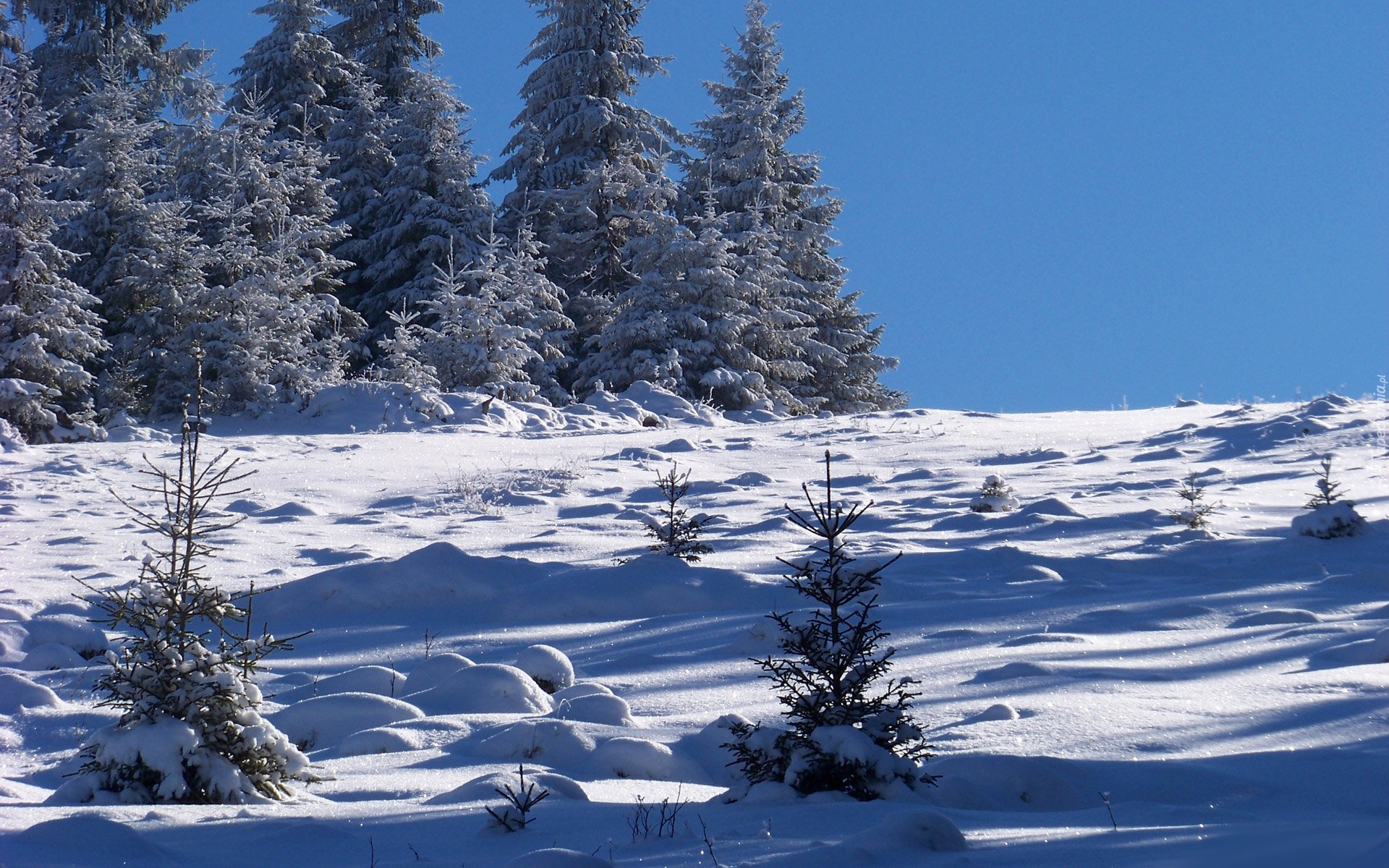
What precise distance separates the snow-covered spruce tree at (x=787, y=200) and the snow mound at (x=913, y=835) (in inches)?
966

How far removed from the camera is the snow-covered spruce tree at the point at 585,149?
2781 cm

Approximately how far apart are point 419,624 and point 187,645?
10.6 feet

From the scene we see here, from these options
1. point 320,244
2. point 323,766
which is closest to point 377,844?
point 323,766

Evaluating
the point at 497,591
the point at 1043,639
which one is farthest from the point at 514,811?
the point at 497,591

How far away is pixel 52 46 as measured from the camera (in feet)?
102

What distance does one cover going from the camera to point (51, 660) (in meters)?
5.82

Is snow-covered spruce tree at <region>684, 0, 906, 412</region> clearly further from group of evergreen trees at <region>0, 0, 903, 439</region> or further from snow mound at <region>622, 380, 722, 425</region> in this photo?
snow mound at <region>622, 380, 722, 425</region>

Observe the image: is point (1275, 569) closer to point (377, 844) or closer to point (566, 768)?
point (566, 768)

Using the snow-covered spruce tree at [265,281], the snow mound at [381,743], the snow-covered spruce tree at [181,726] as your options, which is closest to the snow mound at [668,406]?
the snow-covered spruce tree at [265,281]

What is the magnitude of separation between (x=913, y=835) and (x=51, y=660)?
5153 millimetres

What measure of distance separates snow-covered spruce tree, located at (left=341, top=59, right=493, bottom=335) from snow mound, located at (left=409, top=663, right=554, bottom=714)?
77.9 feet

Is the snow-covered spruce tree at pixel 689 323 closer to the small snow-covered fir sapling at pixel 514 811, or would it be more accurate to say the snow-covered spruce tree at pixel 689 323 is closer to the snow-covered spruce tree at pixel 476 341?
the snow-covered spruce tree at pixel 476 341

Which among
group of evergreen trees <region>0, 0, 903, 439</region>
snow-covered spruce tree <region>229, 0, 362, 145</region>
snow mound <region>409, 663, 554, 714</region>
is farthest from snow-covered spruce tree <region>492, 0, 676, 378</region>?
snow mound <region>409, 663, 554, 714</region>

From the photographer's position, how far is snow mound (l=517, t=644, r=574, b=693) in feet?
17.9
